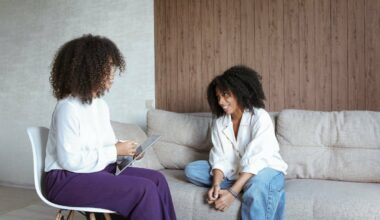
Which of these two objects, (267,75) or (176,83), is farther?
(176,83)

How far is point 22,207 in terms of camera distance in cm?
293

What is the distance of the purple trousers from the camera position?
144cm

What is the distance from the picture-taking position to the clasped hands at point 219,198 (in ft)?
5.60

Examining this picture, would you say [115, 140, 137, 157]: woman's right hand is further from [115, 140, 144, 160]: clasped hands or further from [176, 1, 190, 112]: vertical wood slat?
[176, 1, 190, 112]: vertical wood slat

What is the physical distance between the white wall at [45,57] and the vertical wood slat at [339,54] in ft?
4.75

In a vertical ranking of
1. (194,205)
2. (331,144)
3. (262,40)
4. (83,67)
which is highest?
(262,40)

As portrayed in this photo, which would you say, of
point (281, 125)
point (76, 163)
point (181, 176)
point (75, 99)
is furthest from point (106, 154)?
point (281, 125)

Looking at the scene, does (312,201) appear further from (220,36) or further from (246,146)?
(220,36)

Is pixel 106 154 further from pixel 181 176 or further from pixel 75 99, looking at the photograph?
pixel 181 176

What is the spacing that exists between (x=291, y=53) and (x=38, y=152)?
181 centimetres

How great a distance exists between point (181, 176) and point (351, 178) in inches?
39.4

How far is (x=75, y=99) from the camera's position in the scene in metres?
1.54

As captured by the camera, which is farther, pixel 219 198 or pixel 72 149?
pixel 219 198

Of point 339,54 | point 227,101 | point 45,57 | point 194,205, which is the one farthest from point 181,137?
point 45,57
